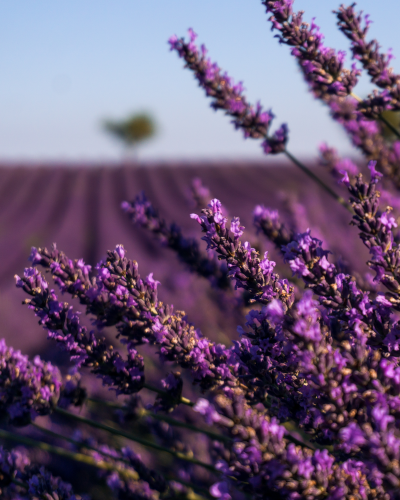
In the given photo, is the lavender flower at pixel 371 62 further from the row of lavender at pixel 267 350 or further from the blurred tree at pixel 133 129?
the blurred tree at pixel 133 129

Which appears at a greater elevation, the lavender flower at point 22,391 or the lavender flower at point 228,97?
the lavender flower at point 228,97

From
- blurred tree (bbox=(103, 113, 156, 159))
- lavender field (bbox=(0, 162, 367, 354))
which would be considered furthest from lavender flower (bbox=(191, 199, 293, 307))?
blurred tree (bbox=(103, 113, 156, 159))

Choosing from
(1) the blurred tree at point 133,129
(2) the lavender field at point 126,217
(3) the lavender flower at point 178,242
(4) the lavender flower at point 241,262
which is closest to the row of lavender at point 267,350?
(4) the lavender flower at point 241,262

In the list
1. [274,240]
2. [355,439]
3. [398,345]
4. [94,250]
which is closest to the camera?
[355,439]

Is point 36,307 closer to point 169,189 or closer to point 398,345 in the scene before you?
Result: point 398,345

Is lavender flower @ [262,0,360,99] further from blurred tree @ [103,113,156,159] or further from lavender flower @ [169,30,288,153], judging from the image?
blurred tree @ [103,113,156,159]

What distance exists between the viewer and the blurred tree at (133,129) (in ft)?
111

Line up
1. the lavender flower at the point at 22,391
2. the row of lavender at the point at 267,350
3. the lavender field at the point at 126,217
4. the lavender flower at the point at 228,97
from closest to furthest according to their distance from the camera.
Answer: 1. the row of lavender at the point at 267,350
2. the lavender flower at the point at 22,391
3. the lavender flower at the point at 228,97
4. the lavender field at the point at 126,217

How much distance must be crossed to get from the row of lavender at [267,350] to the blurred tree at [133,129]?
111 ft

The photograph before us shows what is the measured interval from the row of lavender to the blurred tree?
111ft

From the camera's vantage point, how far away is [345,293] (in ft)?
2.55

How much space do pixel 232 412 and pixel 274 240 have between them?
0.89 meters

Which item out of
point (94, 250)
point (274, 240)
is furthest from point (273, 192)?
point (274, 240)

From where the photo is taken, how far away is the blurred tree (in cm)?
3388
